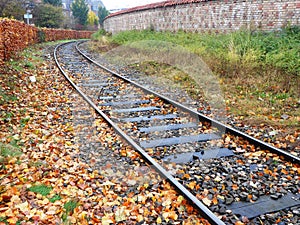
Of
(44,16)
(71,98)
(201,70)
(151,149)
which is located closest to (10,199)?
(151,149)

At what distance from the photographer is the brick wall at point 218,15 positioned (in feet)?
36.0

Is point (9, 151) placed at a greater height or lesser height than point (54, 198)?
greater

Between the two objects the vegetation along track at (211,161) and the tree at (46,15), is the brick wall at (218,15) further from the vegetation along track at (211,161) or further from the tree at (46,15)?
the tree at (46,15)

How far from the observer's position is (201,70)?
34.2ft

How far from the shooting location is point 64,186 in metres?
4.14

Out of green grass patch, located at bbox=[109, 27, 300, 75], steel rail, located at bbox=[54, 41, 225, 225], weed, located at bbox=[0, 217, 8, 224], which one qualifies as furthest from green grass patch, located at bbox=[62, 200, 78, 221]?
green grass patch, located at bbox=[109, 27, 300, 75]

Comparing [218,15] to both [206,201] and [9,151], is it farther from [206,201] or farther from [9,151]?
[206,201]

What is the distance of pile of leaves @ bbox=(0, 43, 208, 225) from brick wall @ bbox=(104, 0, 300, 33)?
344 inches

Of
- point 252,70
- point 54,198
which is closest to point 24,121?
point 54,198

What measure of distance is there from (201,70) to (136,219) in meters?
7.83

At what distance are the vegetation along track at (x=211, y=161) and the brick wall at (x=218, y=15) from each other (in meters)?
6.56

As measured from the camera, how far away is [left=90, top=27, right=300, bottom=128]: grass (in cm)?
725

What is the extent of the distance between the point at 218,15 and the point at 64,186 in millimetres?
12201

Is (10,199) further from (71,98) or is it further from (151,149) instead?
(71,98)
